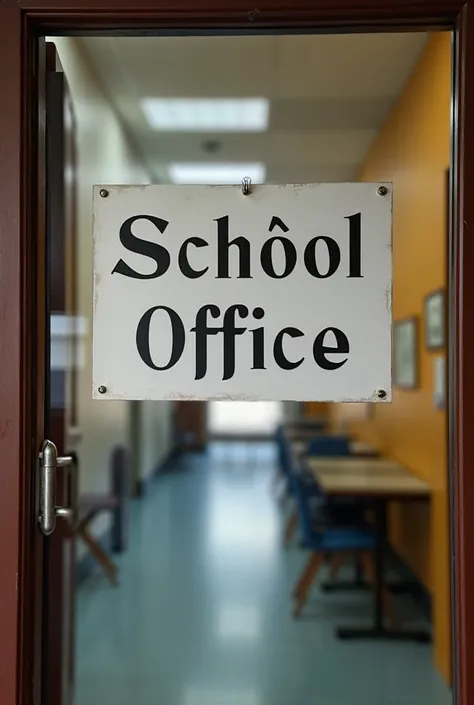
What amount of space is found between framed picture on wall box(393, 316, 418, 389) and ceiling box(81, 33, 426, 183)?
1195 millimetres

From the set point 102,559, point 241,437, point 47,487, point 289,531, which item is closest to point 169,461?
point 241,437

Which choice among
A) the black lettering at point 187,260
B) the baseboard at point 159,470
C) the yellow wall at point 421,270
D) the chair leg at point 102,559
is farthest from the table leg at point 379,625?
the baseboard at point 159,470

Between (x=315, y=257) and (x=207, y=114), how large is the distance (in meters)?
3.80

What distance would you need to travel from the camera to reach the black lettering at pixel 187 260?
59.2 inches

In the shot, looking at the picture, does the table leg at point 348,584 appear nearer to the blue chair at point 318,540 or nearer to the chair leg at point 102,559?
the blue chair at point 318,540

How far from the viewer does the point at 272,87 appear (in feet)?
14.7

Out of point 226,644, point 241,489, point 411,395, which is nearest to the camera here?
point 226,644

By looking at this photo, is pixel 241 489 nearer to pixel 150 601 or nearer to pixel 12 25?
pixel 150 601

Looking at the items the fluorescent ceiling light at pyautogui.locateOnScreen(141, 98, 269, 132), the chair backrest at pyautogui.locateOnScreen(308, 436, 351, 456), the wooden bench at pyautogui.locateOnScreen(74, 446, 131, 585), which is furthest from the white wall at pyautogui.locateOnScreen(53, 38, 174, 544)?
the chair backrest at pyautogui.locateOnScreen(308, 436, 351, 456)

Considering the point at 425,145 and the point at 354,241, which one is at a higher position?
the point at 425,145

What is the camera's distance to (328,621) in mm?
4078

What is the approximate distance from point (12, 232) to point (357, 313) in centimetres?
71

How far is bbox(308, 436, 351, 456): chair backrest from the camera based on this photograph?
5.57 metres

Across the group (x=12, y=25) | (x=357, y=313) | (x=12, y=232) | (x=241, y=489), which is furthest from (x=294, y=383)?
(x=241, y=489)
